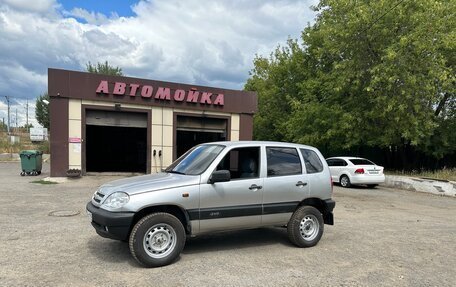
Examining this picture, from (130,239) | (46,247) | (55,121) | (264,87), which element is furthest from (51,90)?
(264,87)

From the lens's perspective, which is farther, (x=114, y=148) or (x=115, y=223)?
(x=114, y=148)

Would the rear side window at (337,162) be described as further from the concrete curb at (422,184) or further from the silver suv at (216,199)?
the silver suv at (216,199)

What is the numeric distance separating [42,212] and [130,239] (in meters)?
5.18

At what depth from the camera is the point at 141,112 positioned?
19531 millimetres

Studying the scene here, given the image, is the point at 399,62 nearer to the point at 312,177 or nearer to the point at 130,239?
the point at 312,177

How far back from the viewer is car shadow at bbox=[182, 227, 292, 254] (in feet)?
21.9

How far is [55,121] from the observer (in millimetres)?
17734

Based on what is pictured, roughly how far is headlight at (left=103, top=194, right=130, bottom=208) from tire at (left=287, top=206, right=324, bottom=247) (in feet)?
9.64

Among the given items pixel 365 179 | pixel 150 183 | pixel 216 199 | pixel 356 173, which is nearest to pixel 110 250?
pixel 150 183

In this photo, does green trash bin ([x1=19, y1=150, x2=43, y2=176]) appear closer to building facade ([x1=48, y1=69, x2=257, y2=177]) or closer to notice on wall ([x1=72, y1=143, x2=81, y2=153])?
building facade ([x1=48, y1=69, x2=257, y2=177])

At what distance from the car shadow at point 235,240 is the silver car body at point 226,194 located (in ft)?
1.86

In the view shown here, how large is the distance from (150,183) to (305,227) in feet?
9.59

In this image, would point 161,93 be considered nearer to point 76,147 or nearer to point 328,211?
point 76,147

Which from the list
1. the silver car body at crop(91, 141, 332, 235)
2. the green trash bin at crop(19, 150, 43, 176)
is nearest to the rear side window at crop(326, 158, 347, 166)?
the silver car body at crop(91, 141, 332, 235)
